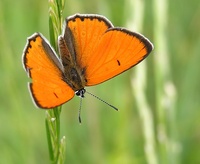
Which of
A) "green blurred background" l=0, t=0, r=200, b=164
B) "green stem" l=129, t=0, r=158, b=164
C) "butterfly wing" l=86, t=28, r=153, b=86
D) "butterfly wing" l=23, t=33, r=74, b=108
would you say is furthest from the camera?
"green blurred background" l=0, t=0, r=200, b=164

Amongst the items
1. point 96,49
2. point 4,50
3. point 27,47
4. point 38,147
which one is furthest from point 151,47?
point 38,147

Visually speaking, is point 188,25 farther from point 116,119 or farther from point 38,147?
point 38,147

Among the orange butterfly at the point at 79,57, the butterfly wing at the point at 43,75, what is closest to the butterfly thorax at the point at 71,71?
the orange butterfly at the point at 79,57

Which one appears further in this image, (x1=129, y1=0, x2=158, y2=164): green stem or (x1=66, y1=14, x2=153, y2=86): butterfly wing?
(x1=129, y1=0, x2=158, y2=164): green stem

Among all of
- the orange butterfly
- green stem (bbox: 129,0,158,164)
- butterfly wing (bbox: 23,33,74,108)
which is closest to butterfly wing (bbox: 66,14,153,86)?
the orange butterfly

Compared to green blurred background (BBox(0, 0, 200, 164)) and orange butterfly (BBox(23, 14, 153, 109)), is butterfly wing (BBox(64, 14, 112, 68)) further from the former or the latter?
green blurred background (BBox(0, 0, 200, 164))

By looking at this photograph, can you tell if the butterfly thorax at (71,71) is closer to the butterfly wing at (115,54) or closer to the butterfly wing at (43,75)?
the butterfly wing at (115,54)

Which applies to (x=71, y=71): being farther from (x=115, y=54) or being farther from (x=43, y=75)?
(x=43, y=75)
